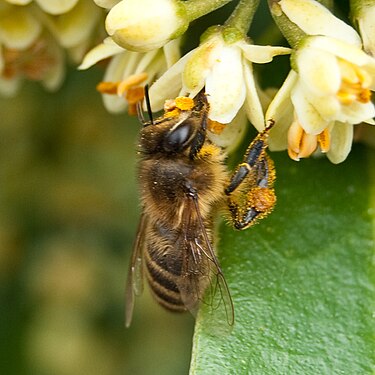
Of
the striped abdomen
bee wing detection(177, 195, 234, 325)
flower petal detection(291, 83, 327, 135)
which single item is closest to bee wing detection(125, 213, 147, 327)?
the striped abdomen

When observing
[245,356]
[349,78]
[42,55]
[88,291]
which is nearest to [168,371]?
[88,291]

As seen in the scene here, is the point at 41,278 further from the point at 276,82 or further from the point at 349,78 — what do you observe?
→ the point at 349,78

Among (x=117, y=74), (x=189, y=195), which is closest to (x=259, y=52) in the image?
(x=189, y=195)

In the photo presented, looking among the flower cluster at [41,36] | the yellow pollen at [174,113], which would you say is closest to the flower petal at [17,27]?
the flower cluster at [41,36]

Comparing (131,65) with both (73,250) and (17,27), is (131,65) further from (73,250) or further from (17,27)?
(73,250)

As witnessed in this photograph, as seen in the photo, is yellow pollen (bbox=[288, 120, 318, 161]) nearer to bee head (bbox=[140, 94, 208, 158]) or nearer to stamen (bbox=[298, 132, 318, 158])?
stamen (bbox=[298, 132, 318, 158])
